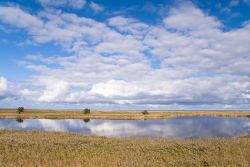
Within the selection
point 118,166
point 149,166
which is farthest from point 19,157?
point 149,166

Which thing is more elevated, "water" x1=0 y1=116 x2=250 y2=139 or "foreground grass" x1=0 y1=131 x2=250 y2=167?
"foreground grass" x1=0 y1=131 x2=250 y2=167

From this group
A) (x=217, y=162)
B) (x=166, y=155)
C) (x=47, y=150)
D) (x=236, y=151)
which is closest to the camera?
(x=217, y=162)

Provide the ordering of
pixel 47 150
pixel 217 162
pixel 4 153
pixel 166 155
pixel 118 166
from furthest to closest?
pixel 47 150, pixel 4 153, pixel 166 155, pixel 118 166, pixel 217 162

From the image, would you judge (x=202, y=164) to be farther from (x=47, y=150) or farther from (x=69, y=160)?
(x=47, y=150)

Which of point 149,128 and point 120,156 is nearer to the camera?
point 120,156

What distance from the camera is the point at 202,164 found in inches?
503

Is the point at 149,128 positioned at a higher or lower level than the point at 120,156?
lower

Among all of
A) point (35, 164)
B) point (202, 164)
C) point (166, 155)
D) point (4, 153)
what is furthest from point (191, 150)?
Answer: point (4, 153)

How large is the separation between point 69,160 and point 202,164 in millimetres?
6738

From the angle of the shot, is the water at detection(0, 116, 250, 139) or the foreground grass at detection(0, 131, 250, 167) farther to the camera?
the water at detection(0, 116, 250, 139)

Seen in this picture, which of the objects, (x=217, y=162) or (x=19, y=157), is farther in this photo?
(x=19, y=157)

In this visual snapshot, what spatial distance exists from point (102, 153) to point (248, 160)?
819cm

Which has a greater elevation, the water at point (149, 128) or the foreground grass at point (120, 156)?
the foreground grass at point (120, 156)

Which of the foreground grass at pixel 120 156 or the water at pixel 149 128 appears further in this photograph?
the water at pixel 149 128
